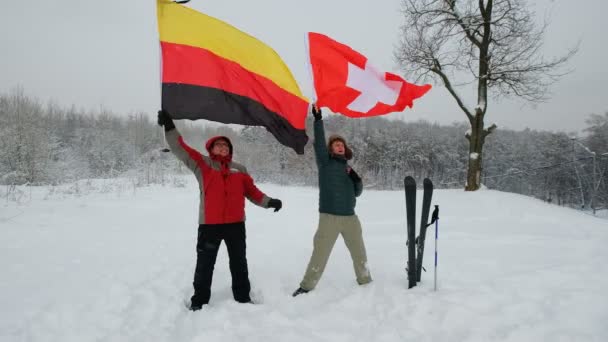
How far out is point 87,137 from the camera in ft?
153

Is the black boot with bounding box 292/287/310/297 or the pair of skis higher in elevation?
the pair of skis

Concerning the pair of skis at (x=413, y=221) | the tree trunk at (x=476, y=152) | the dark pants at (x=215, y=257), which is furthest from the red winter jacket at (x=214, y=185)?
the tree trunk at (x=476, y=152)

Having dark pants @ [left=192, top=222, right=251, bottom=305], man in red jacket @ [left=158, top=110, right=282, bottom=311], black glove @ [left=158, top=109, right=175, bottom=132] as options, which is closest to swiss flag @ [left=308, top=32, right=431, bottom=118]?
man in red jacket @ [left=158, top=110, right=282, bottom=311]

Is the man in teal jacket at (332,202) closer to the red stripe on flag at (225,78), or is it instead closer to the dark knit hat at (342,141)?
the dark knit hat at (342,141)

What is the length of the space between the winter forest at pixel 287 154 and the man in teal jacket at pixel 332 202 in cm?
1259

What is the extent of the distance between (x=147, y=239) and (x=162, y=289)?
2.97 metres

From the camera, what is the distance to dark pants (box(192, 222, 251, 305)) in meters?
3.71

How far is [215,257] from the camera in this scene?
12.4ft

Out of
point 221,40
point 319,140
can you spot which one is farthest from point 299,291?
point 221,40

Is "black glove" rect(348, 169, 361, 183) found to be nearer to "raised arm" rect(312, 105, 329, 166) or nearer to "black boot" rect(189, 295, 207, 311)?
"raised arm" rect(312, 105, 329, 166)

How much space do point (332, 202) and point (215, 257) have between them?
1.52m

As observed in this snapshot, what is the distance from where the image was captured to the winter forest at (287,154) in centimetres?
2355

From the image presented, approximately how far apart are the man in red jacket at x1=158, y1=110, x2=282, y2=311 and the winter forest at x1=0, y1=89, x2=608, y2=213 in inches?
472

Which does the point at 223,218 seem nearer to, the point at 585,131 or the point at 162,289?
the point at 162,289
